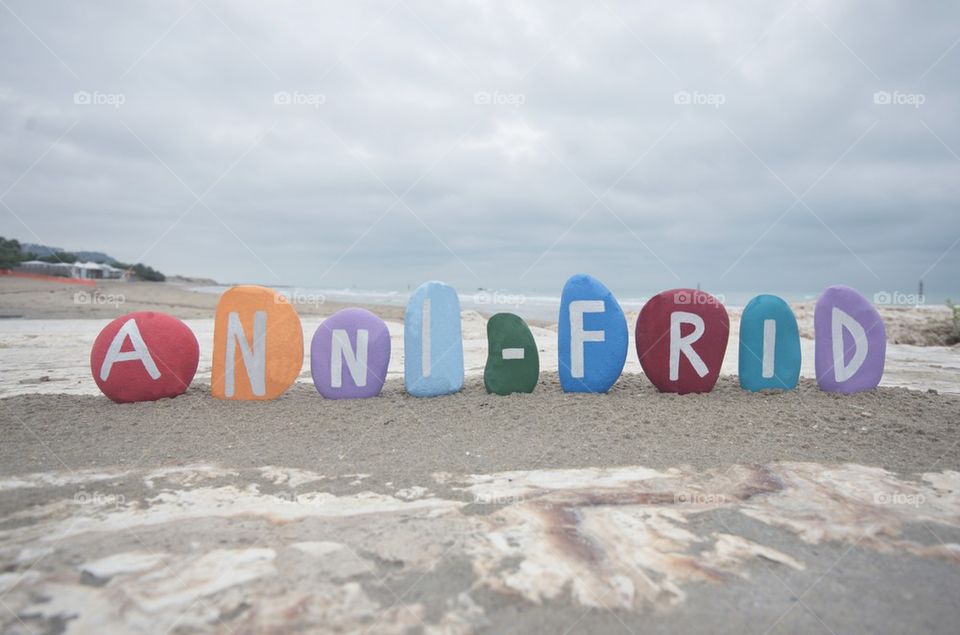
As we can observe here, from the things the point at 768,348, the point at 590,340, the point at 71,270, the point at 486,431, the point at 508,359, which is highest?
the point at 71,270

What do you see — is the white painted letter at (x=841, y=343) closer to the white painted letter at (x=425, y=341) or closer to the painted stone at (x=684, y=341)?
the painted stone at (x=684, y=341)

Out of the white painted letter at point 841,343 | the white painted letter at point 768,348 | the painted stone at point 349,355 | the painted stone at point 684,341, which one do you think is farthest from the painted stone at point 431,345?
the white painted letter at point 841,343

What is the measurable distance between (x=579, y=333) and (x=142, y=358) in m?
4.80

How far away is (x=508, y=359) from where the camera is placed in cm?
634

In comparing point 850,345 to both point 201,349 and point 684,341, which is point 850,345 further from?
point 201,349

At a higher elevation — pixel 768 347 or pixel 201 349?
pixel 768 347

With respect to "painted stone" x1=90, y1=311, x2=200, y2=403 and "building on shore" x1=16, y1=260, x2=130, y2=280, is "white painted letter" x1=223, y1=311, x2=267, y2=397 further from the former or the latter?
"building on shore" x1=16, y1=260, x2=130, y2=280

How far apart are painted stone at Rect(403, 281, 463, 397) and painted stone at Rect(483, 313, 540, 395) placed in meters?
0.40

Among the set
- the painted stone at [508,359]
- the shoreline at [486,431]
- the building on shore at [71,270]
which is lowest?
the shoreline at [486,431]

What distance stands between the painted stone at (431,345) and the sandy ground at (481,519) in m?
0.55

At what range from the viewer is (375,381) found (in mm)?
6328

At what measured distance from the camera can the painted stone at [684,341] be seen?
6.38m

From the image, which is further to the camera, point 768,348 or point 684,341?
point 768,348

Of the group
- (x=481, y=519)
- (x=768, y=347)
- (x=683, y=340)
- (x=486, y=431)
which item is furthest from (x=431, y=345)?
(x=768, y=347)
